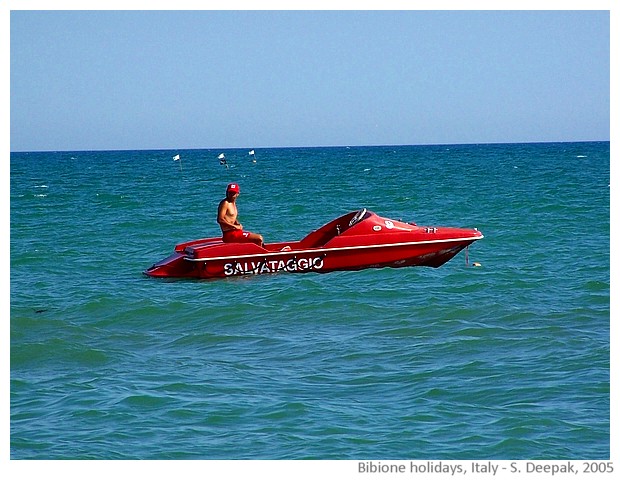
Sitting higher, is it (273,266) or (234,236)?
(234,236)

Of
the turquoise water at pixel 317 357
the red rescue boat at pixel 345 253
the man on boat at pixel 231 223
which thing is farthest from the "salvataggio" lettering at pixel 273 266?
the man on boat at pixel 231 223

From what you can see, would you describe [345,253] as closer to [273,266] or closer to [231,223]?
[273,266]

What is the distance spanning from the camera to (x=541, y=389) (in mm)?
9461

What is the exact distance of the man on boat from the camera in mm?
15719

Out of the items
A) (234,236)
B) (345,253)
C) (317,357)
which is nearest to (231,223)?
(234,236)

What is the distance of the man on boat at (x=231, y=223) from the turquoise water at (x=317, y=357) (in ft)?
2.25

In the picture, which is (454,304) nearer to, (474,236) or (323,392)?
(474,236)

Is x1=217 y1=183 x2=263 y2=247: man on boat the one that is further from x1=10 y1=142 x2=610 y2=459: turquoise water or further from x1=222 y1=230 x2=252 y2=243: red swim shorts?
x1=10 y1=142 x2=610 y2=459: turquoise water

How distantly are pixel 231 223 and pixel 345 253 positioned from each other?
192cm

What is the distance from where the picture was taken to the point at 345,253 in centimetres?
1603

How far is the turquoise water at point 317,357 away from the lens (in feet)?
26.9

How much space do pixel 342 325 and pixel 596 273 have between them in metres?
5.54

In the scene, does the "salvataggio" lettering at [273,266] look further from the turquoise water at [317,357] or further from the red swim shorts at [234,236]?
the red swim shorts at [234,236]
